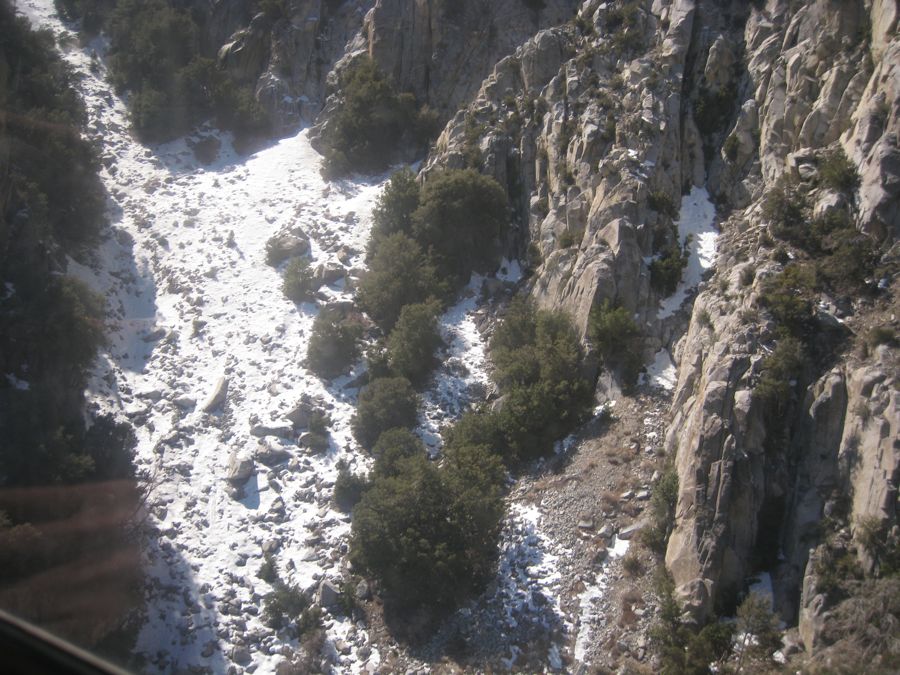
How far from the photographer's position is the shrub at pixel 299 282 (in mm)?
28031

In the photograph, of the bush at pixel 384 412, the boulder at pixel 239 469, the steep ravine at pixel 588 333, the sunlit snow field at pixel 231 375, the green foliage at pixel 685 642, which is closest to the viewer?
the green foliage at pixel 685 642

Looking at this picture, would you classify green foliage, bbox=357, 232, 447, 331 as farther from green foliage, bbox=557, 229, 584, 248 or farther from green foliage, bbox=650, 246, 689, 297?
green foliage, bbox=650, 246, 689, 297

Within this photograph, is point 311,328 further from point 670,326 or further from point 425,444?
point 670,326

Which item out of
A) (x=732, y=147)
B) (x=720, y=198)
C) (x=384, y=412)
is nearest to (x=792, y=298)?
(x=720, y=198)

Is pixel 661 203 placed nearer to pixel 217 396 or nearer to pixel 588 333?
pixel 588 333

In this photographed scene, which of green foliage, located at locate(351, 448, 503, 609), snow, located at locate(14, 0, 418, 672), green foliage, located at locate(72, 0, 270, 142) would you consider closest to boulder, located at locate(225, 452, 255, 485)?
snow, located at locate(14, 0, 418, 672)

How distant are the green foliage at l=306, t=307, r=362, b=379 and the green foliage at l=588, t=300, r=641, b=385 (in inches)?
351

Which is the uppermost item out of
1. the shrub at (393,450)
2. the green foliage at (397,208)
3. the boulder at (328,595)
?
the green foliage at (397,208)

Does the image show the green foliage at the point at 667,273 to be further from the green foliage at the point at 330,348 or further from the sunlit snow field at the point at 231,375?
the green foliage at the point at 330,348

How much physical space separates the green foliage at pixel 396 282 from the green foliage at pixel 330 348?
5.92 ft

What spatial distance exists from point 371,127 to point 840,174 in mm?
22774

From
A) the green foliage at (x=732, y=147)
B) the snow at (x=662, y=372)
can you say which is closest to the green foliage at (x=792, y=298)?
the snow at (x=662, y=372)

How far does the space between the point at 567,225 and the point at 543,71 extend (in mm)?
9306

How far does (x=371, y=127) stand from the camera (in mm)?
34844
